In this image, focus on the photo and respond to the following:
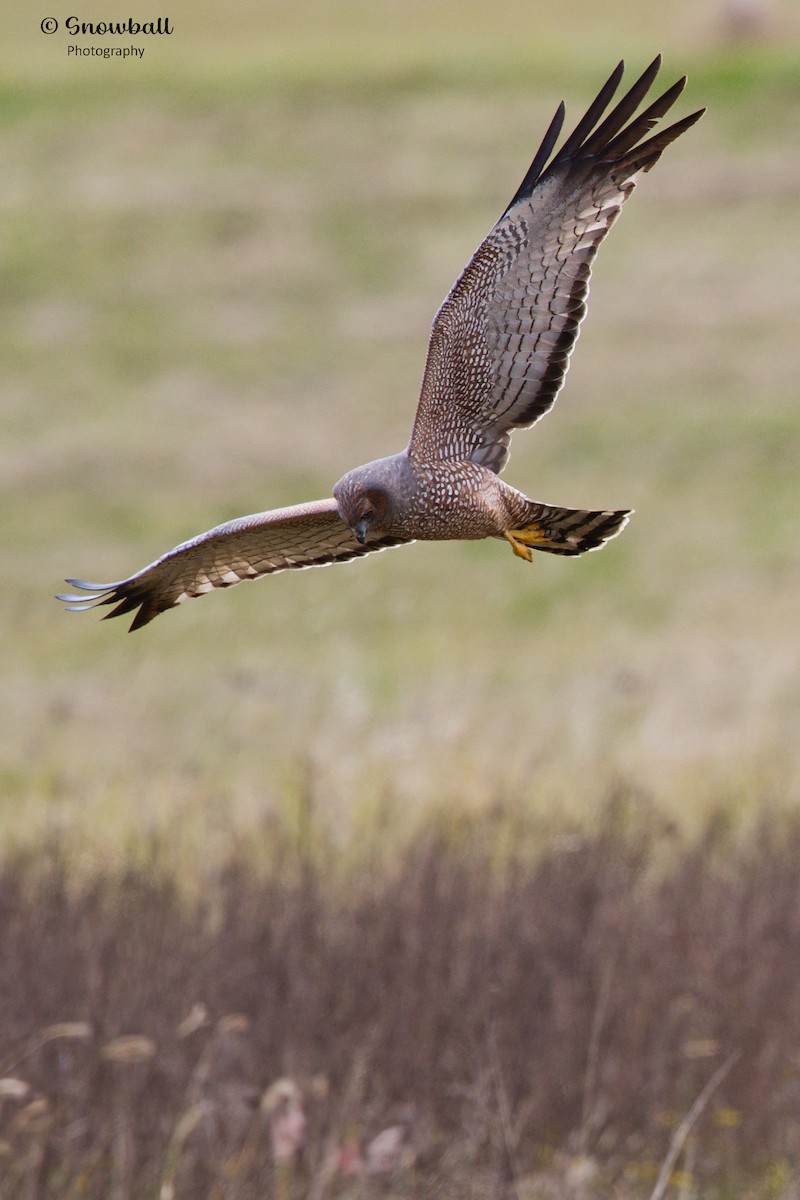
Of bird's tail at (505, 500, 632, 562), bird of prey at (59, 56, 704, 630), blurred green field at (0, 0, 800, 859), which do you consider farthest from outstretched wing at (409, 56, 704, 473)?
blurred green field at (0, 0, 800, 859)

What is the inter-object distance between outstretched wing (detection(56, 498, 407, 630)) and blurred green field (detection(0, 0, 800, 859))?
4.31 meters

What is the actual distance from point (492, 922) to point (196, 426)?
17.4 meters

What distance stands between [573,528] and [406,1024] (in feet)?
11.8

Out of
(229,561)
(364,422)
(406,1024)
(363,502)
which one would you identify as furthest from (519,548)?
(364,422)

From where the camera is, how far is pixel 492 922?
6.74m

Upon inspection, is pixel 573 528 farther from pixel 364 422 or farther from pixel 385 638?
pixel 364 422

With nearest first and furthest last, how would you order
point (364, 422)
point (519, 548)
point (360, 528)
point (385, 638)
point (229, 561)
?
point (360, 528), point (519, 548), point (229, 561), point (385, 638), point (364, 422)

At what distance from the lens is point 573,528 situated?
2.87 m

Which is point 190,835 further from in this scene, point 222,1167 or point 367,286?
point 367,286

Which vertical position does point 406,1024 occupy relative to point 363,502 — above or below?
below

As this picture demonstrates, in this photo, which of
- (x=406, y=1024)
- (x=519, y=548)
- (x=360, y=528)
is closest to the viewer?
(x=360, y=528)

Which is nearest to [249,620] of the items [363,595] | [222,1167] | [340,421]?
[363,595]

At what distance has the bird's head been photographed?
2.32 m

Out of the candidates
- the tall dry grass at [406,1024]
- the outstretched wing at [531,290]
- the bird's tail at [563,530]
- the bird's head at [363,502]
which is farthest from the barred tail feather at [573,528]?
the tall dry grass at [406,1024]
